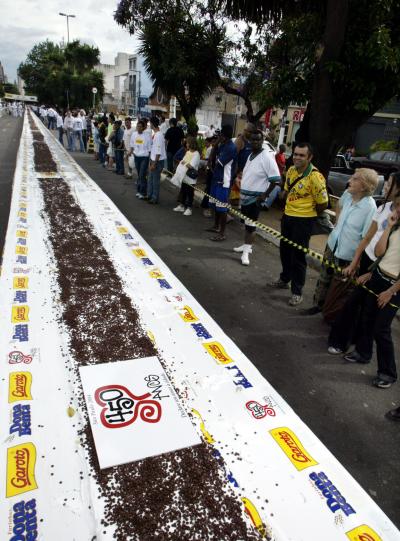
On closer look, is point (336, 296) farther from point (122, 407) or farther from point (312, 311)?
point (122, 407)

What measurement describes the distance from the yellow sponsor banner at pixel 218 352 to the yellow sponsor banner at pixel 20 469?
5.27 ft

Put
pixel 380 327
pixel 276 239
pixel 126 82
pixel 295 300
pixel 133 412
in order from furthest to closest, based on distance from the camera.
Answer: pixel 126 82, pixel 276 239, pixel 295 300, pixel 380 327, pixel 133 412

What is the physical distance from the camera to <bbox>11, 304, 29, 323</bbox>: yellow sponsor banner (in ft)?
11.3

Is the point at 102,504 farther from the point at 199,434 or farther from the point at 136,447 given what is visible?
the point at 199,434

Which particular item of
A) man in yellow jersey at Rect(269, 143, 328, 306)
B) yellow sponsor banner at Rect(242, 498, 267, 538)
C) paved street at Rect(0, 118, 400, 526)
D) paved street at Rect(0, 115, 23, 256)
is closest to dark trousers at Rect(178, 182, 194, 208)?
paved street at Rect(0, 118, 400, 526)

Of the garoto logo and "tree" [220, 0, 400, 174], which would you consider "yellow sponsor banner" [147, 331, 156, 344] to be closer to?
the garoto logo

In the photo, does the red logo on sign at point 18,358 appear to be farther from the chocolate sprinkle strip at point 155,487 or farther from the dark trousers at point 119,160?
the dark trousers at point 119,160

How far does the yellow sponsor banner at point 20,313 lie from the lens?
11.3 feet

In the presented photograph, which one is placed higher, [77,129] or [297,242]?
[77,129]

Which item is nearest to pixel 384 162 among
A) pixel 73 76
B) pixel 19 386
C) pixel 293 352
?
pixel 293 352

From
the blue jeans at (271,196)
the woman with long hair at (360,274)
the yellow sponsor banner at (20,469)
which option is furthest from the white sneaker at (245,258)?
the yellow sponsor banner at (20,469)

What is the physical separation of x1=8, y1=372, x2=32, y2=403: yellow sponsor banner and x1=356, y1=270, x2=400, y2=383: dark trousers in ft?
9.25

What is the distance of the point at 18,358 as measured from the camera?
2.95 meters

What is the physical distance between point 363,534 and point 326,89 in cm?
603
